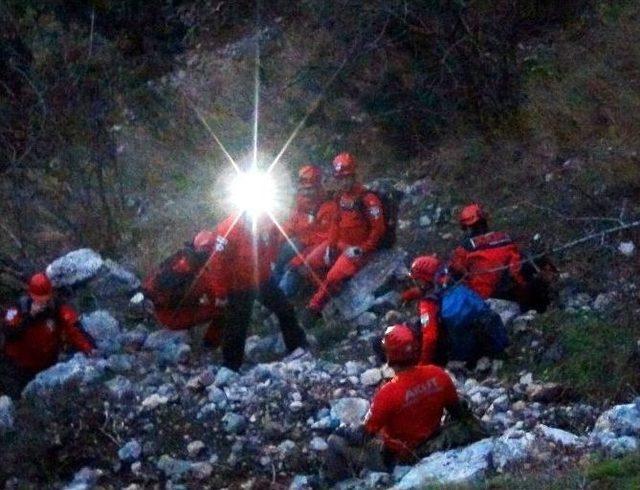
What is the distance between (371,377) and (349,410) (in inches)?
29.4

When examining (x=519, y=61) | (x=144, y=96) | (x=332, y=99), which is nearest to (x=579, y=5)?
(x=519, y=61)

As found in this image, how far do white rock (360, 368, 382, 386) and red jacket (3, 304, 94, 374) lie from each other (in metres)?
2.39

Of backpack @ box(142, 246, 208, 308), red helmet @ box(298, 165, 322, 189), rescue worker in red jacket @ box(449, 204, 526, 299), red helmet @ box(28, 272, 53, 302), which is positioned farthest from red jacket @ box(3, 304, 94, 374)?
rescue worker in red jacket @ box(449, 204, 526, 299)

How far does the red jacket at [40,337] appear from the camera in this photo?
1083 cm

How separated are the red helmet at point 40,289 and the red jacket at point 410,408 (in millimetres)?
3576

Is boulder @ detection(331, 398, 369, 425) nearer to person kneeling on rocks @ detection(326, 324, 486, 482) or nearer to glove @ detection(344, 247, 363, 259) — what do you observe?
person kneeling on rocks @ detection(326, 324, 486, 482)

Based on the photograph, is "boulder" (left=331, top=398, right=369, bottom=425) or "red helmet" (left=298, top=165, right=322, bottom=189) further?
"red helmet" (left=298, top=165, right=322, bottom=189)

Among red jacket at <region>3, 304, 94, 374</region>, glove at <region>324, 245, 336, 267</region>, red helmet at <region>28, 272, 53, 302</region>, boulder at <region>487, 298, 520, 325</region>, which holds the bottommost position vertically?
boulder at <region>487, 298, 520, 325</region>

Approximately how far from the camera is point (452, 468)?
7.39 m

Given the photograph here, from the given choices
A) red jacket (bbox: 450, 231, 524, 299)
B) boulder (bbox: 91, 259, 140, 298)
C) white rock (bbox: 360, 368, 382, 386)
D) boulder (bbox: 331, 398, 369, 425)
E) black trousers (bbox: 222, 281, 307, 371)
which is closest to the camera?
boulder (bbox: 331, 398, 369, 425)

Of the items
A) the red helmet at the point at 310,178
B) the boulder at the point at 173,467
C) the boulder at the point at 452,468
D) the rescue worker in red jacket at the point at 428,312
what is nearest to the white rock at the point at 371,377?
the rescue worker in red jacket at the point at 428,312

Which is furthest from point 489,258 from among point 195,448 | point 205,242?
point 195,448

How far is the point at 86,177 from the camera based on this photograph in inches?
599

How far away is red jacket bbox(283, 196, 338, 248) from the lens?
41.7 feet
